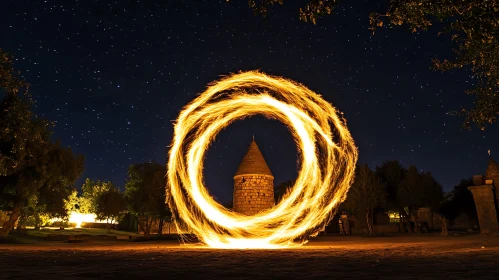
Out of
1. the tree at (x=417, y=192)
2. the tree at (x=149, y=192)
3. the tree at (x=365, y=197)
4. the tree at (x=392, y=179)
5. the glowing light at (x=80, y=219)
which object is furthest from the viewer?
the glowing light at (x=80, y=219)

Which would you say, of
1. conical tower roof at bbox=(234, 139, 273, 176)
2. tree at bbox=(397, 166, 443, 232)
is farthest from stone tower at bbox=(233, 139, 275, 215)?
tree at bbox=(397, 166, 443, 232)

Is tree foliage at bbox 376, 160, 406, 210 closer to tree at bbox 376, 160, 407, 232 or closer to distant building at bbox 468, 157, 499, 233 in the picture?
tree at bbox 376, 160, 407, 232

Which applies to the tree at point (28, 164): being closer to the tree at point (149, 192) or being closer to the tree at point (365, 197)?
the tree at point (149, 192)

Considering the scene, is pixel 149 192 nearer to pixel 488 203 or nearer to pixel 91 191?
pixel 488 203

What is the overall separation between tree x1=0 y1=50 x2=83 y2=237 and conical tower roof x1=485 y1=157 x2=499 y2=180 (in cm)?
3153

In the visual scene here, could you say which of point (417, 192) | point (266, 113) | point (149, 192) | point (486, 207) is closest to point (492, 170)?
point (486, 207)

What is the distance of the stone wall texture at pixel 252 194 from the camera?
3566cm

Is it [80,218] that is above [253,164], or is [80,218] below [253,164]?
below

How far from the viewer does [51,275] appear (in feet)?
22.8

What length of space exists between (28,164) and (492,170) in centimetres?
3735

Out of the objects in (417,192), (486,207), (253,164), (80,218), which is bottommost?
(80,218)

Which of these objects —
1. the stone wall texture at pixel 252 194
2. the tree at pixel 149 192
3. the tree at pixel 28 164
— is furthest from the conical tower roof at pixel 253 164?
the tree at pixel 28 164

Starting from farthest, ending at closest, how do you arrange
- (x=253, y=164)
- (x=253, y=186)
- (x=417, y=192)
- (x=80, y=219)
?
1. (x=80, y=219)
2. (x=417, y=192)
3. (x=253, y=164)
4. (x=253, y=186)

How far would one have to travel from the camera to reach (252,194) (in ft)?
118
